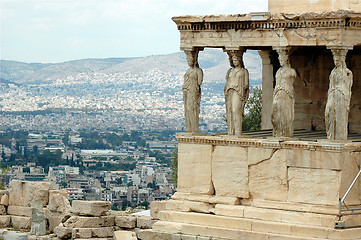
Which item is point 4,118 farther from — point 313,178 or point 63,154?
point 313,178

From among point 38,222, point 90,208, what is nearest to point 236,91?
point 90,208

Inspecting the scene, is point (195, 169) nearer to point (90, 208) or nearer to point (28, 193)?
point (90, 208)

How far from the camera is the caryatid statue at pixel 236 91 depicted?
18672 mm

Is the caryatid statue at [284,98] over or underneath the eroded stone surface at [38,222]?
over

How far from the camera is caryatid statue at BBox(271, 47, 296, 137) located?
1813cm

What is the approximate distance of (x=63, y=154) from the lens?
77.5m

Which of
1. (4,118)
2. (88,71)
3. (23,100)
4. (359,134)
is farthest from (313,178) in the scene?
(88,71)

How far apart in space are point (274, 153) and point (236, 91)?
1.29m

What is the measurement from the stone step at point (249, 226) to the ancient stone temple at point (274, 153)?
0.05 feet

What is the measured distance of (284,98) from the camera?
1816cm

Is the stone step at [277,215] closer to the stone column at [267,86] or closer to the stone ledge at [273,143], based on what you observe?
the stone ledge at [273,143]

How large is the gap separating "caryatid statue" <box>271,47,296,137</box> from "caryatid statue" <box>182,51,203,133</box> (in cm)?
162

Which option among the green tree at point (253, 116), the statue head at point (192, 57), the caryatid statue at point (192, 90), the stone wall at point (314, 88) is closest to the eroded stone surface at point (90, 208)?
the caryatid statue at point (192, 90)

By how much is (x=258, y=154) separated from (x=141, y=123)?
8866cm
